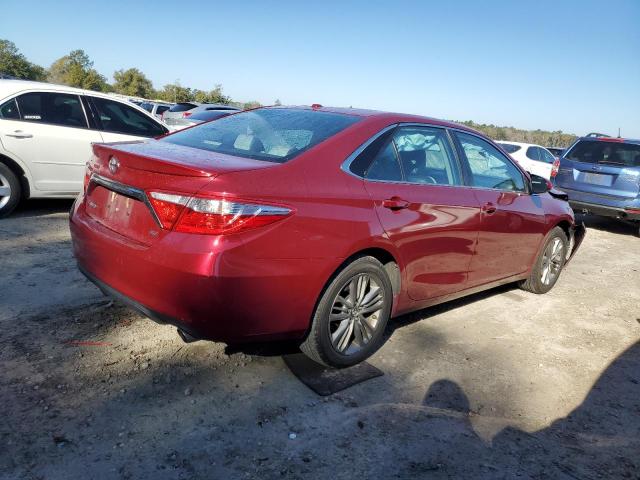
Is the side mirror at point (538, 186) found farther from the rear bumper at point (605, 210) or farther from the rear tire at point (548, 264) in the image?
the rear bumper at point (605, 210)

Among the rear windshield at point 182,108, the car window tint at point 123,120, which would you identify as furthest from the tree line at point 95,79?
the car window tint at point 123,120

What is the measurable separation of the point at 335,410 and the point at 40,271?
2.99 meters

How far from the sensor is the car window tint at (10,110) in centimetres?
592

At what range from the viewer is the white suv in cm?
599

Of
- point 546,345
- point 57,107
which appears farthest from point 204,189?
point 57,107

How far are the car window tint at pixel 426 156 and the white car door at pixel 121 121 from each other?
4124mm

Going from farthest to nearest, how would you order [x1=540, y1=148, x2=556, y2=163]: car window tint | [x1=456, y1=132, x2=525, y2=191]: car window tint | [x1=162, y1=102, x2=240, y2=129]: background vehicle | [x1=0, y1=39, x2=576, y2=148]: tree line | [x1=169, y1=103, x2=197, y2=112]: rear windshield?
[x1=0, y1=39, x2=576, y2=148]: tree line → [x1=169, y1=103, x2=197, y2=112]: rear windshield → [x1=540, y1=148, x2=556, y2=163]: car window tint → [x1=162, y1=102, x2=240, y2=129]: background vehicle → [x1=456, y1=132, x2=525, y2=191]: car window tint

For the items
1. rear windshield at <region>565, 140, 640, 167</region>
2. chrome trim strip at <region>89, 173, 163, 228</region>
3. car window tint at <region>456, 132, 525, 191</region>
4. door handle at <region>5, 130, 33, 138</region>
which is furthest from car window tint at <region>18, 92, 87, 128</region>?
rear windshield at <region>565, 140, 640, 167</region>

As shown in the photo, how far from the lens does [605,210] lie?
884 centimetres

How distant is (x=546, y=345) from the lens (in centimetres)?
406

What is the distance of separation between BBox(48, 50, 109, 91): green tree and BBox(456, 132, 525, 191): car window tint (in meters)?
61.8

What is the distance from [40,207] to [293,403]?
5.63 m

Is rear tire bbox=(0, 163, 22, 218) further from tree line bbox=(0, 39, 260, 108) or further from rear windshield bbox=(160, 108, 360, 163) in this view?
tree line bbox=(0, 39, 260, 108)

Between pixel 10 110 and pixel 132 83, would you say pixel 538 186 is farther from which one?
pixel 132 83
